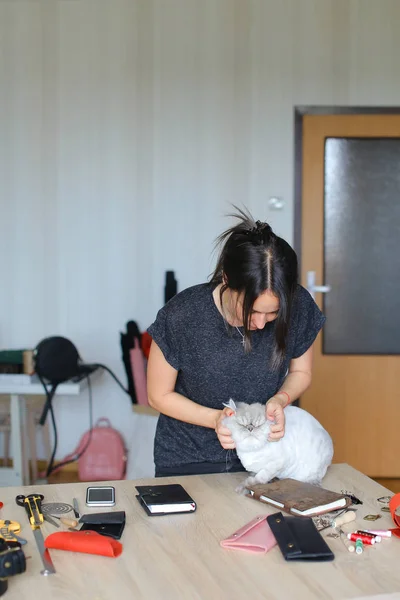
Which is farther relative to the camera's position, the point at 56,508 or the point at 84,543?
the point at 56,508

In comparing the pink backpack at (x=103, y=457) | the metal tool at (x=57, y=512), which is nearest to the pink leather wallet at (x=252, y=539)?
the metal tool at (x=57, y=512)

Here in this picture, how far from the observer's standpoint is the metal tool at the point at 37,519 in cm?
130

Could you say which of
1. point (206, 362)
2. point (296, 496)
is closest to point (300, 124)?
point (206, 362)

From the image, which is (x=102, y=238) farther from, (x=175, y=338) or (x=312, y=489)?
(x=312, y=489)

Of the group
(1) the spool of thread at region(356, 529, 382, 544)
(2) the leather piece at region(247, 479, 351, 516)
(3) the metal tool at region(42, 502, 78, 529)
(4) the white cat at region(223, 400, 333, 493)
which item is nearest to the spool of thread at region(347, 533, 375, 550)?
(1) the spool of thread at region(356, 529, 382, 544)

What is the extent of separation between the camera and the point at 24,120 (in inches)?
166

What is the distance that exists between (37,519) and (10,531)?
0.23 feet

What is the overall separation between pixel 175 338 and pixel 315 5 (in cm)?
300

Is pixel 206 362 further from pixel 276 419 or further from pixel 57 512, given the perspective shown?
pixel 57 512

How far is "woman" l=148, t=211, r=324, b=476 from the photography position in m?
1.87

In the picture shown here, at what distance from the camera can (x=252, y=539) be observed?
4.61 feet

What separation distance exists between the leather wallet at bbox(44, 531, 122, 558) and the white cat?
0.44 meters

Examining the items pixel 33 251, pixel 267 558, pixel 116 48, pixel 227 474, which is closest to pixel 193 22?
pixel 116 48

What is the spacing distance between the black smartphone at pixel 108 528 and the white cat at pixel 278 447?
37 centimetres
